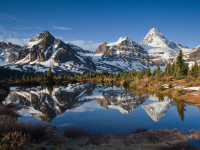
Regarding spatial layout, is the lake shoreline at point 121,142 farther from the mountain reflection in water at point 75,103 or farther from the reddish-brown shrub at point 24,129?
the mountain reflection in water at point 75,103

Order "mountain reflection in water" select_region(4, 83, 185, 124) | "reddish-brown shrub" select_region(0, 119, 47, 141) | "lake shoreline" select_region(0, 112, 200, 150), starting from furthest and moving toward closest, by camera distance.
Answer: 1. "mountain reflection in water" select_region(4, 83, 185, 124)
2. "lake shoreline" select_region(0, 112, 200, 150)
3. "reddish-brown shrub" select_region(0, 119, 47, 141)

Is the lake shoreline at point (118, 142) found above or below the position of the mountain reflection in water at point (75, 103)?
above

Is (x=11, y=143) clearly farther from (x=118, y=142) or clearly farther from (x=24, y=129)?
(x=118, y=142)

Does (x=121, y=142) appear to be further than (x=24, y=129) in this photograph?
Yes

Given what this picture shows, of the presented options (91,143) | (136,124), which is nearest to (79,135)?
(91,143)

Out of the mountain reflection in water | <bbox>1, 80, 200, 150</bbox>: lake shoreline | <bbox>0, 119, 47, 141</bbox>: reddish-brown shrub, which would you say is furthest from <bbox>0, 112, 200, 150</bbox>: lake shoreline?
the mountain reflection in water

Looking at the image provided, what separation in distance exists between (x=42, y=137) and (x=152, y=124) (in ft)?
42.2

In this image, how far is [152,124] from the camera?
1592 cm

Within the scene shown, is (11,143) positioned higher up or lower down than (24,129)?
higher up

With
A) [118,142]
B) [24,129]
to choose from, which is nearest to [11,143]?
[24,129]

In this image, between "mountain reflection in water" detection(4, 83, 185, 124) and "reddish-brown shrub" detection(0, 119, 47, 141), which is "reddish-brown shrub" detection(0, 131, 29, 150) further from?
"mountain reflection in water" detection(4, 83, 185, 124)

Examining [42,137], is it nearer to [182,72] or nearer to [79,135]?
[79,135]

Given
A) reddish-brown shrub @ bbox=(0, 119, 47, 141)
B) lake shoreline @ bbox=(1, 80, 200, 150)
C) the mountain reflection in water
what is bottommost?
the mountain reflection in water

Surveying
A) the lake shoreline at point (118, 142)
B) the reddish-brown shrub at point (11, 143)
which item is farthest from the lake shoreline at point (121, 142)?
the reddish-brown shrub at point (11, 143)
